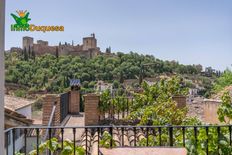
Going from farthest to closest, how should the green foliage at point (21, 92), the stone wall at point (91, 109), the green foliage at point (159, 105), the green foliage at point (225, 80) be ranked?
the green foliage at point (225, 80), the green foliage at point (21, 92), the stone wall at point (91, 109), the green foliage at point (159, 105)

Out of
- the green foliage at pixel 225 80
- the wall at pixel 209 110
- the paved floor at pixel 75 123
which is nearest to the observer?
the paved floor at pixel 75 123

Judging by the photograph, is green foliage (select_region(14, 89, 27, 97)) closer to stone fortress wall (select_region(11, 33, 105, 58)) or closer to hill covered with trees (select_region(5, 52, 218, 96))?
hill covered with trees (select_region(5, 52, 218, 96))

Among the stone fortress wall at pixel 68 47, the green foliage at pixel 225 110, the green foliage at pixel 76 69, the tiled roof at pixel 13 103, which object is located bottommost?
the tiled roof at pixel 13 103

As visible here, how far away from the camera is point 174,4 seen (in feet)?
20.8

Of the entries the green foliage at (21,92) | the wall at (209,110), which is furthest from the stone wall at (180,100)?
the green foliage at (21,92)

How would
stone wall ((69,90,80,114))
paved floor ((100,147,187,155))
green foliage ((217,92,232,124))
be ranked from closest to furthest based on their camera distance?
paved floor ((100,147,187,155)) → green foliage ((217,92,232,124)) → stone wall ((69,90,80,114))

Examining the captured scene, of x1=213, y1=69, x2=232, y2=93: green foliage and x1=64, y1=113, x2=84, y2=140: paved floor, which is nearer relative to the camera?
x1=64, y1=113, x2=84, y2=140: paved floor

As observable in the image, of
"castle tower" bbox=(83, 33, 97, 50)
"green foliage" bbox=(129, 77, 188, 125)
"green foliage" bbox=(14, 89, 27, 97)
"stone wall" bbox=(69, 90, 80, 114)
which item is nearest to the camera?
"green foliage" bbox=(129, 77, 188, 125)

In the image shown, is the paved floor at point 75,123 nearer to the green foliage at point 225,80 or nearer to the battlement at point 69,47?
the battlement at point 69,47

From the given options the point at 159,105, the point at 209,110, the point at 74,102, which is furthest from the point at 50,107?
the point at 209,110

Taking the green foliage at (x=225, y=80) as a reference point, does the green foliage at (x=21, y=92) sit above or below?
below

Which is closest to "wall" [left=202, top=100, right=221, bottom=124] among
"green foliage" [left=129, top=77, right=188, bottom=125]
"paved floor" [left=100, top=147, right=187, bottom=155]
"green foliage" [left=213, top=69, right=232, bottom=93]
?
"green foliage" [left=129, top=77, right=188, bottom=125]

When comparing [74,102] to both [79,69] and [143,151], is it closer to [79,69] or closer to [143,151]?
[143,151]

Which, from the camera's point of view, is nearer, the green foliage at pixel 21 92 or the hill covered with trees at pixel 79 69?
the hill covered with trees at pixel 79 69
